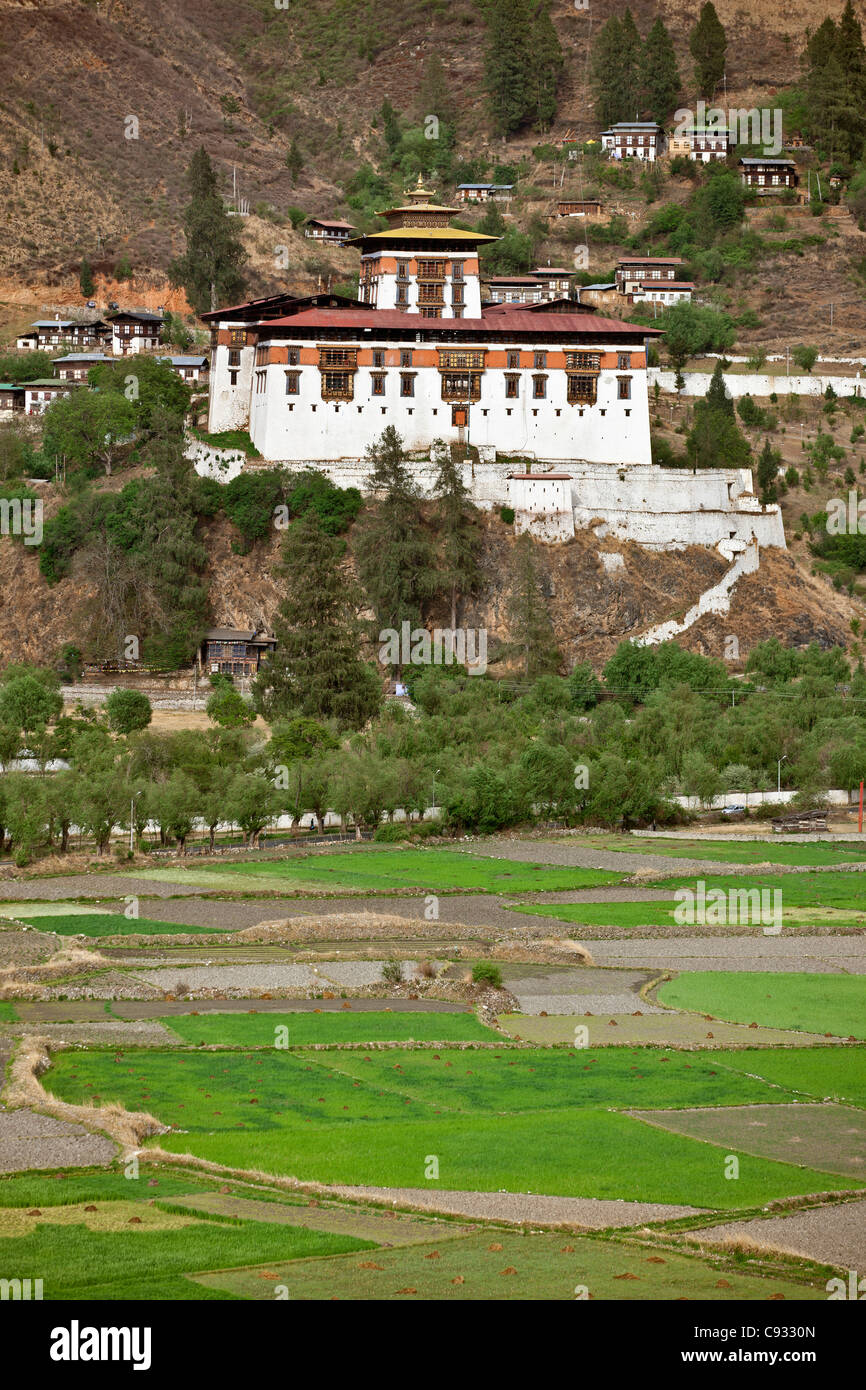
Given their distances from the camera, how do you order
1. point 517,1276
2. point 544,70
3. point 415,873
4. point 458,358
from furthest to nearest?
point 544,70 < point 458,358 < point 415,873 < point 517,1276

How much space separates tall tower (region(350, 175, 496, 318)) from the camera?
98.2m

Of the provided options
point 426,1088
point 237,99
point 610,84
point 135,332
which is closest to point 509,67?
point 610,84

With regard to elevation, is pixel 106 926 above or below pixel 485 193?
below

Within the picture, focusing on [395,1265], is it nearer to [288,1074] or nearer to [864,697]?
[288,1074]

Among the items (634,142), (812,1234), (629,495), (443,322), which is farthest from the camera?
(634,142)

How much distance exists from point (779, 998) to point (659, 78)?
126m

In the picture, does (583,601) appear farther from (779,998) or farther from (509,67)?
(509,67)

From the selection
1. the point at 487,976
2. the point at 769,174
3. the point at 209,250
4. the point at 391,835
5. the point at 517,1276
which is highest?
the point at 769,174

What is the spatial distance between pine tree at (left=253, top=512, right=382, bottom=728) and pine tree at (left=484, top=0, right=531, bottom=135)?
89.2 meters

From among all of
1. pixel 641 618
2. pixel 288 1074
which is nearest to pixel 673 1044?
pixel 288 1074

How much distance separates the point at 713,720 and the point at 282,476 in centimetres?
2304

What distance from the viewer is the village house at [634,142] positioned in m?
156

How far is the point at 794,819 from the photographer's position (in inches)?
3012

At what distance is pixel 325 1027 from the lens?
40.6 metres
